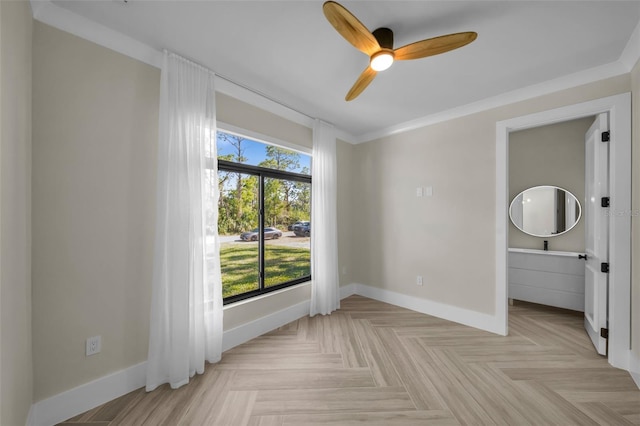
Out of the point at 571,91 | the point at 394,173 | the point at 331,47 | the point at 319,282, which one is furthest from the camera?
the point at 394,173

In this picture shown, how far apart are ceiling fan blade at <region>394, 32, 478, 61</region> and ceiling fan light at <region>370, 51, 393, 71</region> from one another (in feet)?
0.17

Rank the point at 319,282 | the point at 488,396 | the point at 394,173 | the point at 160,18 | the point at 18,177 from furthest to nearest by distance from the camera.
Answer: the point at 394,173 → the point at 319,282 → the point at 488,396 → the point at 160,18 → the point at 18,177

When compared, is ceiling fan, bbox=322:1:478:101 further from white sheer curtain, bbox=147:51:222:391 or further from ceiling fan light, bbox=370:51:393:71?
white sheer curtain, bbox=147:51:222:391

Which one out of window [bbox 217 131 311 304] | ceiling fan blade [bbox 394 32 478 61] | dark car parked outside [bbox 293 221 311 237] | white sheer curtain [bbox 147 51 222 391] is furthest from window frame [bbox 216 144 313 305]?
ceiling fan blade [bbox 394 32 478 61]

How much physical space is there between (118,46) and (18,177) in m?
1.19

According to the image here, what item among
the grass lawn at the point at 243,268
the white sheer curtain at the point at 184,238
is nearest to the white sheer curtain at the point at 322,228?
the grass lawn at the point at 243,268

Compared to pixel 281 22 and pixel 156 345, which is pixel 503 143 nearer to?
pixel 281 22

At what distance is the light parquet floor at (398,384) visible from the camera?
1.70 metres

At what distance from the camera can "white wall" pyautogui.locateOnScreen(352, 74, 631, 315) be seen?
116 inches

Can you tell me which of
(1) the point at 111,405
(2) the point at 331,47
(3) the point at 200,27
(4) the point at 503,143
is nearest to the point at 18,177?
(3) the point at 200,27

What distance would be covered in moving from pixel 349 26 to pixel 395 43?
74cm

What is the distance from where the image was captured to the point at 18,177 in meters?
1.37

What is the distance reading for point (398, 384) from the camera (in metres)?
2.03

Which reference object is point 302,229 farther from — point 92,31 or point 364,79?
point 92,31
